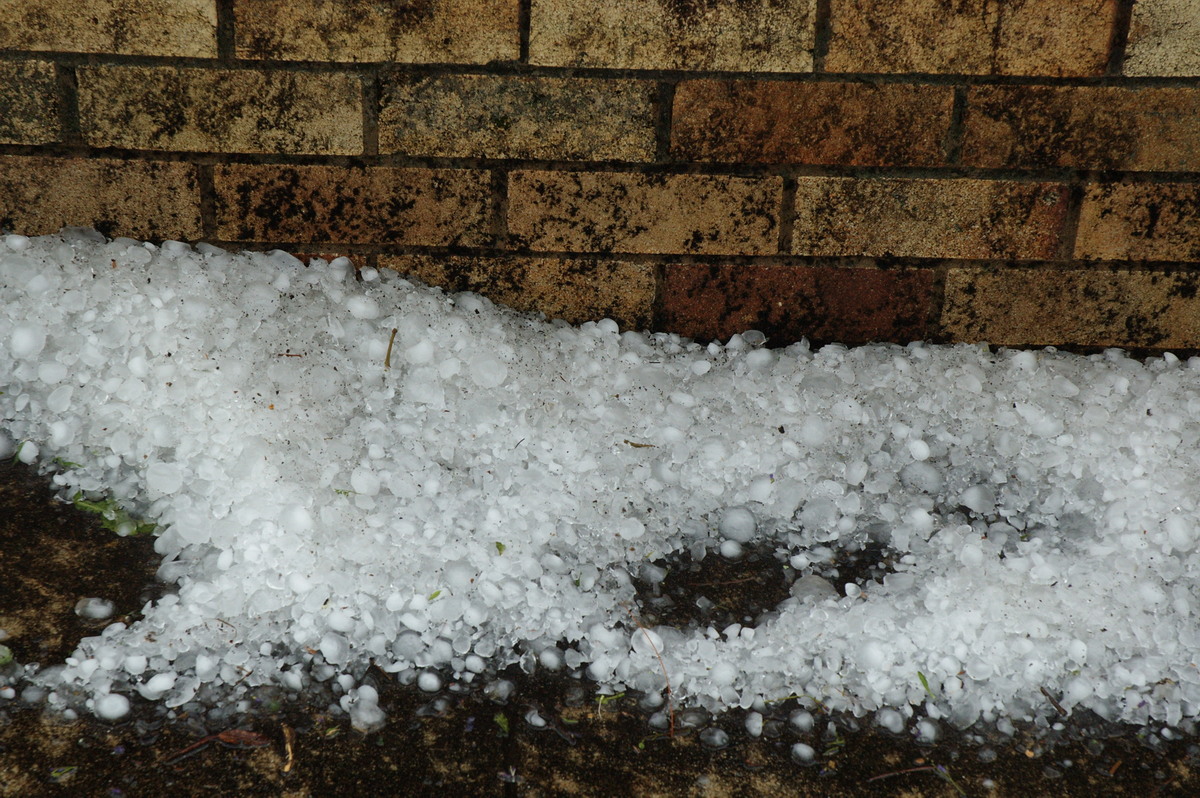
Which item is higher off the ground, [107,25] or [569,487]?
[107,25]

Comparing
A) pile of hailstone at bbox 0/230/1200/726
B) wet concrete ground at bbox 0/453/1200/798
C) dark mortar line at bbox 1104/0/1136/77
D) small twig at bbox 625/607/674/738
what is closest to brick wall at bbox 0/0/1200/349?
dark mortar line at bbox 1104/0/1136/77

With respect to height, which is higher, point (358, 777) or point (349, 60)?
point (349, 60)

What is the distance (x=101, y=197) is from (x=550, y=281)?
2.73ft

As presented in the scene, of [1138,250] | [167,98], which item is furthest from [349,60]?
[1138,250]

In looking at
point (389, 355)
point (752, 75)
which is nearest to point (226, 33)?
point (389, 355)

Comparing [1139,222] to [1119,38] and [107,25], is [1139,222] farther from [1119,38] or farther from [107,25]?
[107,25]

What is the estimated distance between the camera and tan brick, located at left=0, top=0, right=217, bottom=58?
1356 mm

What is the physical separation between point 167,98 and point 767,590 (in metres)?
1.33

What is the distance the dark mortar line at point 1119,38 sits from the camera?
4.49 feet

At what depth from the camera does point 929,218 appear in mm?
1475

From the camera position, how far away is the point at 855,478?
133 centimetres

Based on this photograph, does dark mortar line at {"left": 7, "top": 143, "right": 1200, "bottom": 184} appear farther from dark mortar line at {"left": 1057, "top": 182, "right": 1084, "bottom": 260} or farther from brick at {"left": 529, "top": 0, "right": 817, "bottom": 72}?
brick at {"left": 529, "top": 0, "right": 817, "bottom": 72}

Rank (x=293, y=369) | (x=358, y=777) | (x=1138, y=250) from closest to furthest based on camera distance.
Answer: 1. (x=358, y=777)
2. (x=293, y=369)
3. (x=1138, y=250)

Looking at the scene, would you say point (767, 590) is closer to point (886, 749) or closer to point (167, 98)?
point (886, 749)
